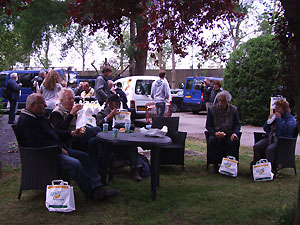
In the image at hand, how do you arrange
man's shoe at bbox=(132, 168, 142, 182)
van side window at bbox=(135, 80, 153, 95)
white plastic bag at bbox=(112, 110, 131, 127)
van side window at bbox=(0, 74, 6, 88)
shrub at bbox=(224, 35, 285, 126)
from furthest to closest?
van side window at bbox=(0, 74, 6, 88) → van side window at bbox=(135, 80, 153, 95) → shrub at bbox=(224, 35, 285, 126) → white plastic bag at bbox=(112, 110, 131, 127) → man's shoe at bbox=(132, 168, 142, 182)

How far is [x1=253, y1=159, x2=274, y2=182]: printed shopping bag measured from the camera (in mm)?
5957

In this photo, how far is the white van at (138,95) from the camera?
14273 mm

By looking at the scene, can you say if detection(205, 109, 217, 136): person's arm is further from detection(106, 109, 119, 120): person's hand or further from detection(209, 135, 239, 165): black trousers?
detection(106, 109, 119, 120): person's hand

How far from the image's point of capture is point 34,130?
4551mm

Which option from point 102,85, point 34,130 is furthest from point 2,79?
point 34,130

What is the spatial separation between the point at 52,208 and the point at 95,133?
1.55m

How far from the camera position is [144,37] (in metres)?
6.13

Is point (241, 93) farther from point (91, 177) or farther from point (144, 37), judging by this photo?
point (91, 177)

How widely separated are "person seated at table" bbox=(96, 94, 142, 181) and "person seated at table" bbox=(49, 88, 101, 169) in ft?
1.81

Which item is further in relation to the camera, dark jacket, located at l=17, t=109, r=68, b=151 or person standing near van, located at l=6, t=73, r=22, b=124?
person standing near van, located at l=6, t=73, r=22, b=124

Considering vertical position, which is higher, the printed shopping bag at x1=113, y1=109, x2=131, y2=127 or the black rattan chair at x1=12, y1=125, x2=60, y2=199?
the printed shopping bag at x1=113, y1=109, x2=131, y2=127

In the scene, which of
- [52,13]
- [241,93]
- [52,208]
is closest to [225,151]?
[52,208]

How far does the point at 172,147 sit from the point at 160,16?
2237 mm

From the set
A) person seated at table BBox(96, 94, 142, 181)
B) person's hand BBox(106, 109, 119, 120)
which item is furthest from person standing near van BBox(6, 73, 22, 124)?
person's hand BBox(106, 109, 119, 120)
